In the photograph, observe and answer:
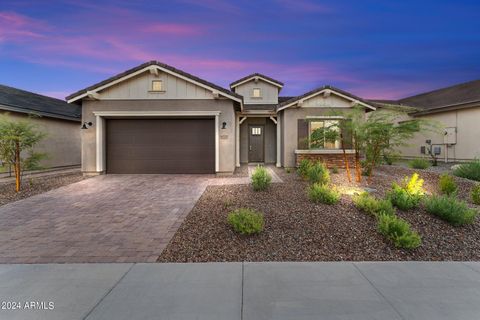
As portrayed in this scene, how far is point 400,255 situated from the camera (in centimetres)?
370

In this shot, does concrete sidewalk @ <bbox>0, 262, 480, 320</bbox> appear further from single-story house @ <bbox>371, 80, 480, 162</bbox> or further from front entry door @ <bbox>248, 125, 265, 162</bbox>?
front entry door @ <bbox>248, 125, 265, 162</bbox>

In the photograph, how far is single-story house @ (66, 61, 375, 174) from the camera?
35.7ft

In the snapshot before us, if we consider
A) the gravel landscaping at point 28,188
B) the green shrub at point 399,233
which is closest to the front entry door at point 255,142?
the gravel landscaping at point 28,188

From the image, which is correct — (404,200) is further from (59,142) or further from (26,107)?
(59,142)

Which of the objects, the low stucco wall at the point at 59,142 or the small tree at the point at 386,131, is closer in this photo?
the small tree at the point at 386,131

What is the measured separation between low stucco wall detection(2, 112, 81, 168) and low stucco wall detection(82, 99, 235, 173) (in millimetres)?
3273

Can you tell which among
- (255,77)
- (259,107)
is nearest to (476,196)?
(259,107)

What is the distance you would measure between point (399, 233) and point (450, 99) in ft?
57.6

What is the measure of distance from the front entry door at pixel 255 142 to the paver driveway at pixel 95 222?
7.51 metres

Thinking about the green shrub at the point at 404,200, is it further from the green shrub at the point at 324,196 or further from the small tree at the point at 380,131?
the small tree at the point at 380,131

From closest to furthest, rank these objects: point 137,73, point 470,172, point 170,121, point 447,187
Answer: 1. point 447,187
2. point 470,172
3. point 137,73
4. point 170,121

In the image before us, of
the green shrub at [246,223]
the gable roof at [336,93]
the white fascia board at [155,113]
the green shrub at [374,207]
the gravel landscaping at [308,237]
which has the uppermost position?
the gable roof at [336,93]

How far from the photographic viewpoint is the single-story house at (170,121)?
428 inches

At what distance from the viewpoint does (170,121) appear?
448 inches
